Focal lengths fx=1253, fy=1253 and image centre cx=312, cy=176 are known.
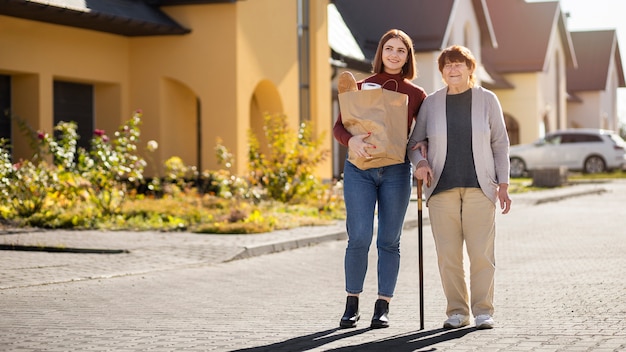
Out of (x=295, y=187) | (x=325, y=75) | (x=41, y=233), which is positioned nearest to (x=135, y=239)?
(x=41, y=233)

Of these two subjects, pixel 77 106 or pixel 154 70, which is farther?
pixel 154 70

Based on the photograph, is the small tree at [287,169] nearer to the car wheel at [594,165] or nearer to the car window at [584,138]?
the car window at [584,138]

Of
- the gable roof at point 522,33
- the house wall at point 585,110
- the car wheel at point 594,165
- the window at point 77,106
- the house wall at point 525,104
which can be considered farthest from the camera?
the house wall at point 585,110

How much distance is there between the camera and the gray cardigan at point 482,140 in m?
7.51

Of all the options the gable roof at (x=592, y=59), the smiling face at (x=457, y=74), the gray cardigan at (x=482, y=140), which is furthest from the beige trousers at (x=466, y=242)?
the gable roof at (x=592, y=59)

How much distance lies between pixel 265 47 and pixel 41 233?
943 centimetres

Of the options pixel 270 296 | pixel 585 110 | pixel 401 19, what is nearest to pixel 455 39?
pixel 401 19

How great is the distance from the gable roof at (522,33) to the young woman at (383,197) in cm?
3810

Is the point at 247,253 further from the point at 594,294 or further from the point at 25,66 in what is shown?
the point at 25,66

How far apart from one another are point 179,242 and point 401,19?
2303 cm

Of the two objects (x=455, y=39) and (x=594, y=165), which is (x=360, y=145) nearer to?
(x=455, y=39)

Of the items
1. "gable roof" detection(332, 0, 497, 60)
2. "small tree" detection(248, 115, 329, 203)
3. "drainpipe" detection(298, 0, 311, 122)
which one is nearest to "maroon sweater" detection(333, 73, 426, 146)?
"small tree" detection(248, 115, 329, 203)

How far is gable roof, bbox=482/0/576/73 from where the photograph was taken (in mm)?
46312

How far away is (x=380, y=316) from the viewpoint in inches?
301
